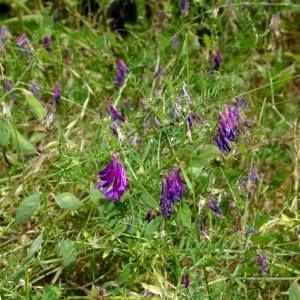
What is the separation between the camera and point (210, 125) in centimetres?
188

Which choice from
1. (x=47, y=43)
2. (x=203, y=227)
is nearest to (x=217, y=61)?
→ (x=47, y=43)

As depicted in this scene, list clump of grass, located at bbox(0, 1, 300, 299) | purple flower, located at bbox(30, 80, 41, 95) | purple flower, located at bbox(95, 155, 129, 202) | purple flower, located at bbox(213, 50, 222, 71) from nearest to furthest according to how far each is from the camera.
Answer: purple flower, located at bbox(95, 155, 129, 202) < clump of grass, located at bbox(0, 1, 300, 299) < purple flower, located at bbox(213, 50, 222, 71) < purple flower, located at bbox(30, 80, 41, 95)

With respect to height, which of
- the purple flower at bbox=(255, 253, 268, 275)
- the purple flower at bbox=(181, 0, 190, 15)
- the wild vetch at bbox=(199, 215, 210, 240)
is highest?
the purple flower at bbox=(181, 0, 190, 15)

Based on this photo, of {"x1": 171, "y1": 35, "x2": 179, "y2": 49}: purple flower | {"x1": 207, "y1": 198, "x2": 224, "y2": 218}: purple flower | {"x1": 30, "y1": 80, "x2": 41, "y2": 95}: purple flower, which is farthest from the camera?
{"x1": 171, "y1": 35, "x2": 179, "y2": 49}: purple flower

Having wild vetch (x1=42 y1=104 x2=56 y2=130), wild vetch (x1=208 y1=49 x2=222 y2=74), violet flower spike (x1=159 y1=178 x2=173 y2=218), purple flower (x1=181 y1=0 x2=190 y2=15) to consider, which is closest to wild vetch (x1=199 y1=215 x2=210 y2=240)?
violet flower spike (x1=159 y1=178 x2=173 y2=218)

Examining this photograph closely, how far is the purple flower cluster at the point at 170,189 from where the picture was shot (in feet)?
5.07

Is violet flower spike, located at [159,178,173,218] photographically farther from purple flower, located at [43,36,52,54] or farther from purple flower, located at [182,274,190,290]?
purple flower, located at [43,36,52,54]

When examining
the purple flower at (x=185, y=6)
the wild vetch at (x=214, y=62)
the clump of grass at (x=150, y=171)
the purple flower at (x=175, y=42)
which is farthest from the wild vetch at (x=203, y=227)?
the purple flower at (x=185, y=6)

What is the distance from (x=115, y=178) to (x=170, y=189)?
0.12m

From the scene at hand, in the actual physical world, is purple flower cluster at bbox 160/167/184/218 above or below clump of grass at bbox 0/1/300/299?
above

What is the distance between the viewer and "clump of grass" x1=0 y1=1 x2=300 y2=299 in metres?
1.63

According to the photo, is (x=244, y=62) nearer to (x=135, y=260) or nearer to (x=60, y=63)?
(x=60, y=63)

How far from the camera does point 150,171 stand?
1.62m

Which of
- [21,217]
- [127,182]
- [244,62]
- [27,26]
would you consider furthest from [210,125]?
[27,26]
